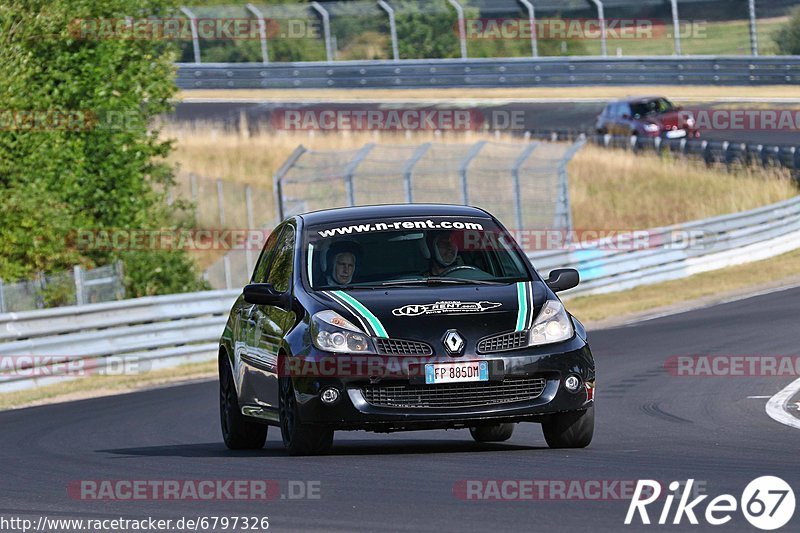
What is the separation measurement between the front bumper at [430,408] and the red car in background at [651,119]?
35.6 m

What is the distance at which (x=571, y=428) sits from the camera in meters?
9.70

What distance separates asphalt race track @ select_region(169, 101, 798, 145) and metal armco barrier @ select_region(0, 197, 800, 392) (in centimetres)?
1570

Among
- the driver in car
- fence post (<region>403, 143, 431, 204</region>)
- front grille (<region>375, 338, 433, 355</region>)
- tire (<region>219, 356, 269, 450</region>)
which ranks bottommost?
fence post (<region>403, 143, 431, 204</region>)

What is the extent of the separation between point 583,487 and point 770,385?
6810mm

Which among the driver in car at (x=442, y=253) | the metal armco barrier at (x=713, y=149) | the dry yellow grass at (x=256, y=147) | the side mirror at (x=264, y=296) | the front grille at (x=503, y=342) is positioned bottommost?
the metal armco barrier at (x=713, y=149)

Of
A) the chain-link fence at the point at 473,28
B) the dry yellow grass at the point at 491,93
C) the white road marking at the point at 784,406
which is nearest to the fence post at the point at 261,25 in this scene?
the chain-link fence at the point at 473,28

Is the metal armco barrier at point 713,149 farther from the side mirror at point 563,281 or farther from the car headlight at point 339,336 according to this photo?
the car headlight at point 339,336

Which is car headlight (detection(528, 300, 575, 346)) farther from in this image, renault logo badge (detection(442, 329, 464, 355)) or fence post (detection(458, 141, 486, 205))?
fence post (detection(458, 141, 486, 205))

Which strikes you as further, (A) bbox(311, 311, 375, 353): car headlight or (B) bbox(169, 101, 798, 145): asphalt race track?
(B) bbox(169, 101, 798, 145): asphalt race track

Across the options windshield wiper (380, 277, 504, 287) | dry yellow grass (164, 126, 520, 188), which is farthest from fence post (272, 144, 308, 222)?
windshield wiper (380, 277, 504, 287)

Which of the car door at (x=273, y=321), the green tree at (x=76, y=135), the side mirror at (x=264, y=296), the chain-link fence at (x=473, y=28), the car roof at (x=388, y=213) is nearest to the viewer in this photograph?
the car door at (x=273, y=321)

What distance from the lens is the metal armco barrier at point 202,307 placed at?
779 inches

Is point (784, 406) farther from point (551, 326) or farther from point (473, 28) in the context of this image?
point (473, 28)

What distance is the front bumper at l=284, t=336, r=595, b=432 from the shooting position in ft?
30.6
